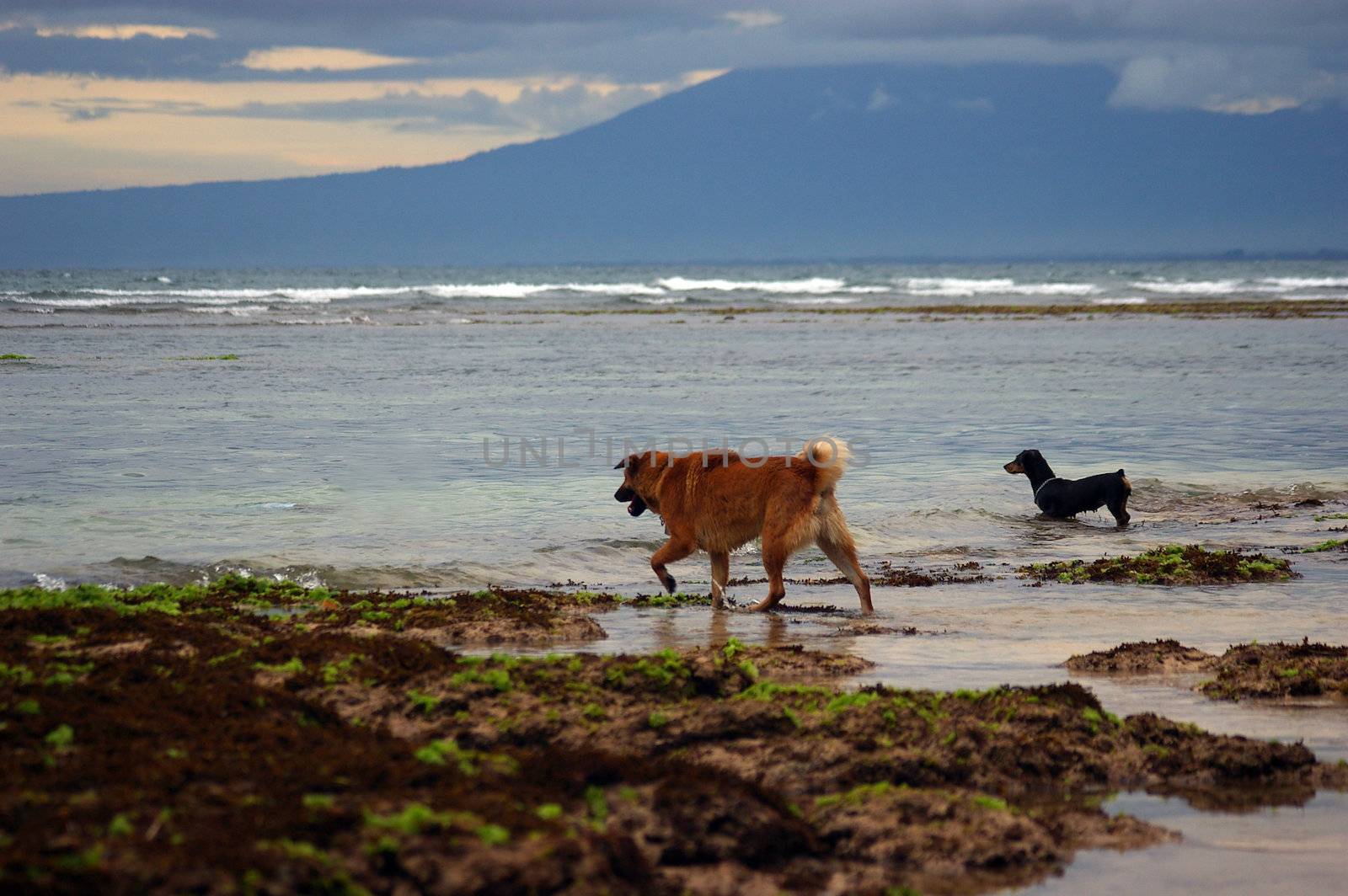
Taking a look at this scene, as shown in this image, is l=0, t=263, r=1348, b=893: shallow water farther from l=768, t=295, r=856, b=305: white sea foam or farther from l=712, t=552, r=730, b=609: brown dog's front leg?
l=768, t=295, r=856, b=305: white sea foam

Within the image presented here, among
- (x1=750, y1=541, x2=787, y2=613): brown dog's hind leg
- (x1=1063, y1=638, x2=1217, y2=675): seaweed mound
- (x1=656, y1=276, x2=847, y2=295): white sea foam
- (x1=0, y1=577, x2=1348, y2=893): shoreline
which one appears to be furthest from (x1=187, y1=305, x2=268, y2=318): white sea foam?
(x1=1063, y1=638, x2=1217, y2=675): seaweed mound

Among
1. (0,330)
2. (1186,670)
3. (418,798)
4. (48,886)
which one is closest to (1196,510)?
(1186,670)

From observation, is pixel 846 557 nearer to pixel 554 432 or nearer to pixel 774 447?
pixel 774 447

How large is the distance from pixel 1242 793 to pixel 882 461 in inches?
455

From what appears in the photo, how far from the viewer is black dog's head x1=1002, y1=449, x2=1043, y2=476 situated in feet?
47.8

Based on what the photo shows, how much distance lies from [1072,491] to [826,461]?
5.55 meters

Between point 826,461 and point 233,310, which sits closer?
point 826,461

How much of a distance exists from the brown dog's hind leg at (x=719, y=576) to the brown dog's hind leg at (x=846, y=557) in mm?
749

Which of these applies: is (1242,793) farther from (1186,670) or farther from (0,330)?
(0,330)

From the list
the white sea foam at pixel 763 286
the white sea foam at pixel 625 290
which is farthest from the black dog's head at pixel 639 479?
the white sea foam at pixel 763 286

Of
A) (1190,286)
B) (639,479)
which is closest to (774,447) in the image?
(639,479)

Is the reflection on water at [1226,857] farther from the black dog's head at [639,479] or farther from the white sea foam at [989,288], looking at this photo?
the white sea foam at [989,288]

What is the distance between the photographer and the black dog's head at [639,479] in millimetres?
10797

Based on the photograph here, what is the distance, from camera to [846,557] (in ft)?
31.5
